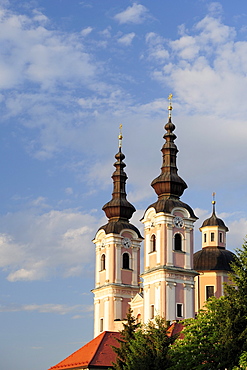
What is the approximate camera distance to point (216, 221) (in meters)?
72.7

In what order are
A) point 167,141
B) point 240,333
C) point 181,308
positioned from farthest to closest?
1. point 167,141
2. point 181,308
3. point 240,333

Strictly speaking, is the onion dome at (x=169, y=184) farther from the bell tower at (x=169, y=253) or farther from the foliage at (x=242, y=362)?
the foliage at (x=242, y=362)

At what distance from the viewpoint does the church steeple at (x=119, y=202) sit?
229 feet

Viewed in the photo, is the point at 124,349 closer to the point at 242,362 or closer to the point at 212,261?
the point at 242,362

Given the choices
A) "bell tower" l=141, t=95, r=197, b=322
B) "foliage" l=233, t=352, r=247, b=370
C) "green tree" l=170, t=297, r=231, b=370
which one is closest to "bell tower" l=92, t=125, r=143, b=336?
"bell tower" l=141, t=95, r=197, b=322

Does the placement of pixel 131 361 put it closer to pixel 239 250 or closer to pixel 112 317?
pixel 239 250

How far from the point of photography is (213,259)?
69500mm

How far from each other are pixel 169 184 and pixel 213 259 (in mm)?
10813

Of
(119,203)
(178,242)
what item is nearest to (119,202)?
(119,203)

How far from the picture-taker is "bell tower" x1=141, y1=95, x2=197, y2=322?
194 ft

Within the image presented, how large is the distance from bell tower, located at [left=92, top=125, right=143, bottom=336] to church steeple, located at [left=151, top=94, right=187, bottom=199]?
733cm

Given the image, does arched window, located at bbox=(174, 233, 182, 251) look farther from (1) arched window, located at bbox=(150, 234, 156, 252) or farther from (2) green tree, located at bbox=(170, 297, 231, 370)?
(2) green tree, located at bbox=(170, 297, 231, 370)

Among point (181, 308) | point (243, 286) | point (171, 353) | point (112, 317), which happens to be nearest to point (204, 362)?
point (171, 353)

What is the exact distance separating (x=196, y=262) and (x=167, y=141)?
472 inches
